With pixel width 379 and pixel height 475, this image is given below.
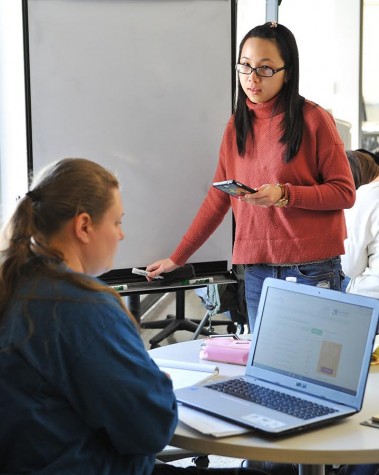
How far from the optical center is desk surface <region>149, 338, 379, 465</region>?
4.23 feet

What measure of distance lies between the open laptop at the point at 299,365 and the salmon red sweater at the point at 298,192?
2.00ft

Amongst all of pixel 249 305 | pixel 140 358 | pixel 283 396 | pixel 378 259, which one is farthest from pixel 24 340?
pixel 378 259

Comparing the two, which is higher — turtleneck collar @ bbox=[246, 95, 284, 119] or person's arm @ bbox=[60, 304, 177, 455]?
A: turtleneck collar @ bbox=[246, 95, 284, 119]

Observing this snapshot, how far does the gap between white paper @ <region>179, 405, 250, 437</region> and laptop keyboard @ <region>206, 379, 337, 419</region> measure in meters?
0.11

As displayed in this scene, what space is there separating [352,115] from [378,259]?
10.7 ft

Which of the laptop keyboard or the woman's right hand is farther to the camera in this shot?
the woman's right hand

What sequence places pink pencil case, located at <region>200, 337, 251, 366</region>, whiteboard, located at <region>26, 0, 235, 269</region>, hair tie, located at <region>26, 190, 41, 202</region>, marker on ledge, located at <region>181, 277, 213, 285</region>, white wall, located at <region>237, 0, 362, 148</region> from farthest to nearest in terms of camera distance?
white wall, located at <region>237, 0, 362, 148</region> < marker on ledge, located at <region>181, 277, 213, 285</region> < whiteboard, located at <region>26, 0, 235, 269</region> < pink pencil case, located at <region>200, 337, 251, 366</region> < hair tie, located at <region>26, 190, 41, 202</region>

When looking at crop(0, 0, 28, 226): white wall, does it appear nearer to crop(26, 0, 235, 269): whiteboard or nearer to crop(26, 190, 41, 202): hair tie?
crop(26, 0, 235, 269): whiteboard

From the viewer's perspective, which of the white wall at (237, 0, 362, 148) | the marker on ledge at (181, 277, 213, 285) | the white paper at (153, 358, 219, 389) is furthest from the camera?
the white wall at (237, 0, 362, 148)

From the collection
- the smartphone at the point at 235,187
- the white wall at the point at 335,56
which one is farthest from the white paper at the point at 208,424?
the white wall at the point at 335,56

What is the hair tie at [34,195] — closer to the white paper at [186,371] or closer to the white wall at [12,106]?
the white paper at [186,371]

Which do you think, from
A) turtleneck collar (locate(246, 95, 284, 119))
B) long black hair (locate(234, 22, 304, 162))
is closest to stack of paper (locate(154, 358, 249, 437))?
long black hair (locate(234, 22, 304, 162))

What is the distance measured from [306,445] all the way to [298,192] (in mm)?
997

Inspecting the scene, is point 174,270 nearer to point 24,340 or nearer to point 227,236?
point 227,236
